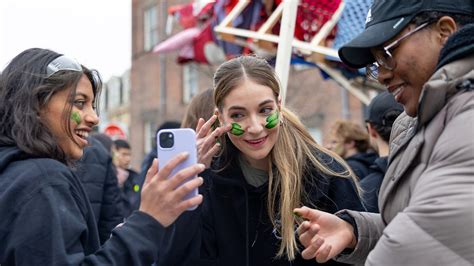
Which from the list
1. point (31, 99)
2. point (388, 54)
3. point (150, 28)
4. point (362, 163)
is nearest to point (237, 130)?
point (31, 99)

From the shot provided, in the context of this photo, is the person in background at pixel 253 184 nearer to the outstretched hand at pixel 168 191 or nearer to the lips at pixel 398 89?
the outstretched hand at pixel 168 191

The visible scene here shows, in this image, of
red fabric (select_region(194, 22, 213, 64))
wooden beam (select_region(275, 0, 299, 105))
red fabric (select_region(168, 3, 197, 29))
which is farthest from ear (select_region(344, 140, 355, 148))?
red fabric (select_region(168, 3, 197, 29))

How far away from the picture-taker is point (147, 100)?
25.2 meters

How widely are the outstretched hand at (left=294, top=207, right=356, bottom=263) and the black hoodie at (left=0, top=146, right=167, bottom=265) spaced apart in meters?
0.49

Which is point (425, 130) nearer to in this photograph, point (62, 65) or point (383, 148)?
point (62, 65)

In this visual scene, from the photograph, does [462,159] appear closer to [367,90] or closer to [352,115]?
[367,90]

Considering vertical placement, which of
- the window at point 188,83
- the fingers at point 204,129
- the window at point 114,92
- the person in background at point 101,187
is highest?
the fingers at point 204,129

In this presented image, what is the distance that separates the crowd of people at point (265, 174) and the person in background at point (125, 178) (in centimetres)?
349

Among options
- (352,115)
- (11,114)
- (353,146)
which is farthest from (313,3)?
(352,115)

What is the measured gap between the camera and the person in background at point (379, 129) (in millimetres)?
3699

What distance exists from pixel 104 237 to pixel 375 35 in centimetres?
336

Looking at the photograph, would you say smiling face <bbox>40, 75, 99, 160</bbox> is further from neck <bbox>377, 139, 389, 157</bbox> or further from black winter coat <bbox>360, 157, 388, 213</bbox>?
neck <bbox>377, 139, 389, 157</bbox>

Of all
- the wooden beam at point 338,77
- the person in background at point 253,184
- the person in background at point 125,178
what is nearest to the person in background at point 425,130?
the person in background at point 253,184

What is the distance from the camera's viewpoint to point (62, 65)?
229 centimetres
